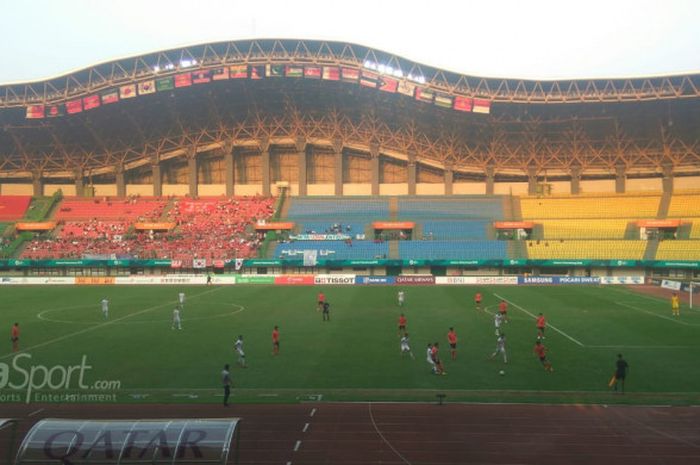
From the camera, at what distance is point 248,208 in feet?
248

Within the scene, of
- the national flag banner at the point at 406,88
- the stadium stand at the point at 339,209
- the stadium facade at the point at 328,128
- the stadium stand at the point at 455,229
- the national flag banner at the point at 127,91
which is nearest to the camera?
the national flag banner at the point at 406,88

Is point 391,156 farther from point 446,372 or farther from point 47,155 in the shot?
point 446,372

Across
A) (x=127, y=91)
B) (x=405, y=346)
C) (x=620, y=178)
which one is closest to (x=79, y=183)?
(x=127, y=91)

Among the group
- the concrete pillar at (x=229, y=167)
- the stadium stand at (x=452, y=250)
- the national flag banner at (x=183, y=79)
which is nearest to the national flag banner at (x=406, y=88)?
the stadium stand at (x=452, y=250)

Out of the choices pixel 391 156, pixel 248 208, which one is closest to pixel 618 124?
pixel 391 156

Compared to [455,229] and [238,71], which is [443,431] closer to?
[238,71]

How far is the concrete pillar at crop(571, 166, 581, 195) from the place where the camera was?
7369cm

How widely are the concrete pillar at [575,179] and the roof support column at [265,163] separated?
4041 centimetres

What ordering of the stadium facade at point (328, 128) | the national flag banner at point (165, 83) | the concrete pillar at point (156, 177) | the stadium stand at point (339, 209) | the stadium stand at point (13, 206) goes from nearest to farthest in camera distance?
the national flag banner at point (165, 83)
the stadium facade at point (328, 128)
the stadium stand at point (339, 209)
the stadium stand at point (13, 206)
the concrete pillar at point (156, 177)

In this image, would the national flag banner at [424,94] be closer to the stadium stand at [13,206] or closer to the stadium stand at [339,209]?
the stadium stand at [339,209]

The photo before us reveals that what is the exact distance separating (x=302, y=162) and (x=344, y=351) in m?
54.3

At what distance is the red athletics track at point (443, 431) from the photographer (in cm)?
1276

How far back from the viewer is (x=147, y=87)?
6194 centimetres

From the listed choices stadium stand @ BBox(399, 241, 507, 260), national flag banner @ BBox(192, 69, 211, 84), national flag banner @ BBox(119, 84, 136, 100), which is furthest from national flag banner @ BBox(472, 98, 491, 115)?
national flag banner @ BBox(119, 84, 136, 100)
